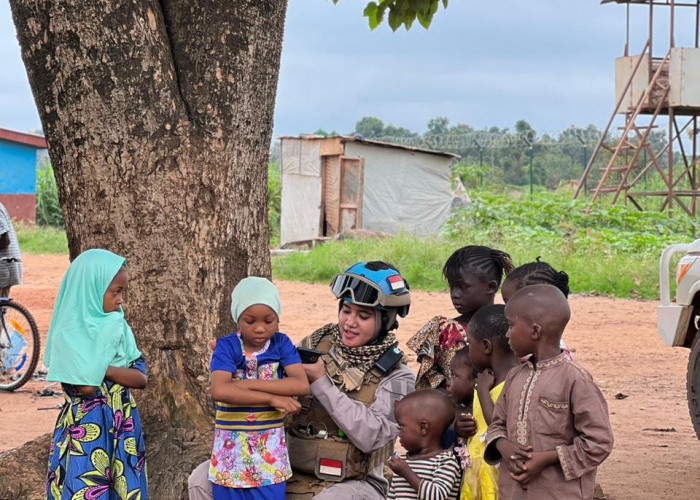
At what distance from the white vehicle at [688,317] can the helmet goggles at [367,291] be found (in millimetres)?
2463

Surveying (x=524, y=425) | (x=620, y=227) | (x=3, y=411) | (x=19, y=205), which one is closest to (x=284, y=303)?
(x=3, y=411)

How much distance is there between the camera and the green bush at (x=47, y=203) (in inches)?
1130

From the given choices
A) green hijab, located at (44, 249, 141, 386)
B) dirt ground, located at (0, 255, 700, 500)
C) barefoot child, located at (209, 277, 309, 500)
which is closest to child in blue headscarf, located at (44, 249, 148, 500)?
green hijab, located at (44, 249, 141, 386)

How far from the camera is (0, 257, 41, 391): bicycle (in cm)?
823

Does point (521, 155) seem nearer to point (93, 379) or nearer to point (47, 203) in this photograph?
point (47, 203)

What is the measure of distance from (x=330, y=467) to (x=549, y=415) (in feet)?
3.11

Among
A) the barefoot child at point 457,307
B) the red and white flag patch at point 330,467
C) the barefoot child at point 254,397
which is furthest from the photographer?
the barefoot child at point 457,307

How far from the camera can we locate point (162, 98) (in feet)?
14.4

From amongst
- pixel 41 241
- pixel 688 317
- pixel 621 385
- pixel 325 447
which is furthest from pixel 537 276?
pixel 41 241

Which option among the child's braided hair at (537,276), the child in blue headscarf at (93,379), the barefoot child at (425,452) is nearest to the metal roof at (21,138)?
the child in blue headscarf at (93,379)

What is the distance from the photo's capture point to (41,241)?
23.3 meters

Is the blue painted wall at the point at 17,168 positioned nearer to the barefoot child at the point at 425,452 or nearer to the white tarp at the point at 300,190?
the white tarp at the point at 300,190

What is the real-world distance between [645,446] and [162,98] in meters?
3.96

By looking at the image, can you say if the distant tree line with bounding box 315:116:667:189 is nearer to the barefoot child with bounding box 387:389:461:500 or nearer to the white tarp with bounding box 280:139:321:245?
the white tarp with bounding box 280:139:321:245
